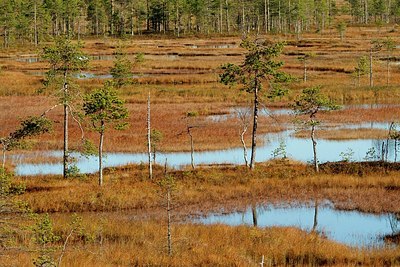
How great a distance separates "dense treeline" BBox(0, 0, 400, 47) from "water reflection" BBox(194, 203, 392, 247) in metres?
104

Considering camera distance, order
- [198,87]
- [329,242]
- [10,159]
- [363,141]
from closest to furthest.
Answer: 1. [329,242]
2. [10,159]
3. [363,141]
4. [198,87]

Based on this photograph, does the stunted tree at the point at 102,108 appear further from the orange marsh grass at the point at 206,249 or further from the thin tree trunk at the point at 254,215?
the thin tree trunk at the point at 254,215

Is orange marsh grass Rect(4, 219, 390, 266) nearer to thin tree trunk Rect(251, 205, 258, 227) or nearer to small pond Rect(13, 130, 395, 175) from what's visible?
thin tree trunk Rect(251, 205, 258, 227)

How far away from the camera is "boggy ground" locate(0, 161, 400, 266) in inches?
815

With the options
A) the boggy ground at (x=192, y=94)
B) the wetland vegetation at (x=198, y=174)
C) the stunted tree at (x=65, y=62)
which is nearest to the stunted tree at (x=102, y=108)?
the wetland vegetation at (x=198, y=174)

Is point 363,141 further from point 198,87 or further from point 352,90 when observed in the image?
point 198,87

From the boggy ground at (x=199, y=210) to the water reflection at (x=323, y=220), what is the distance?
999mm

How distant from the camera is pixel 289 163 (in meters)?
38.8

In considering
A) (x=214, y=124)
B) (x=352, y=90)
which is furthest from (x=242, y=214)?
(x=352, y=90)

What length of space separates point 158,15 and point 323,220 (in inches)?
5032

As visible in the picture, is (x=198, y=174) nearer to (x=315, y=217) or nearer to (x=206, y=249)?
(x=315, y=217)

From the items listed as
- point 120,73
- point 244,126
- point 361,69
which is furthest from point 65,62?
point 361,69

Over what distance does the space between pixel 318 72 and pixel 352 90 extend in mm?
15553

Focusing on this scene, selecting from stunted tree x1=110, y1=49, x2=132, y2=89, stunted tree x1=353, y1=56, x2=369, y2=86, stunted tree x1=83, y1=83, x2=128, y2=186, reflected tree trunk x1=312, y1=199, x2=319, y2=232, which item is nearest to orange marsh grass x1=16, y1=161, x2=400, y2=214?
reflected tree trunk x1=312, y1=199, x2=319, y2=232
